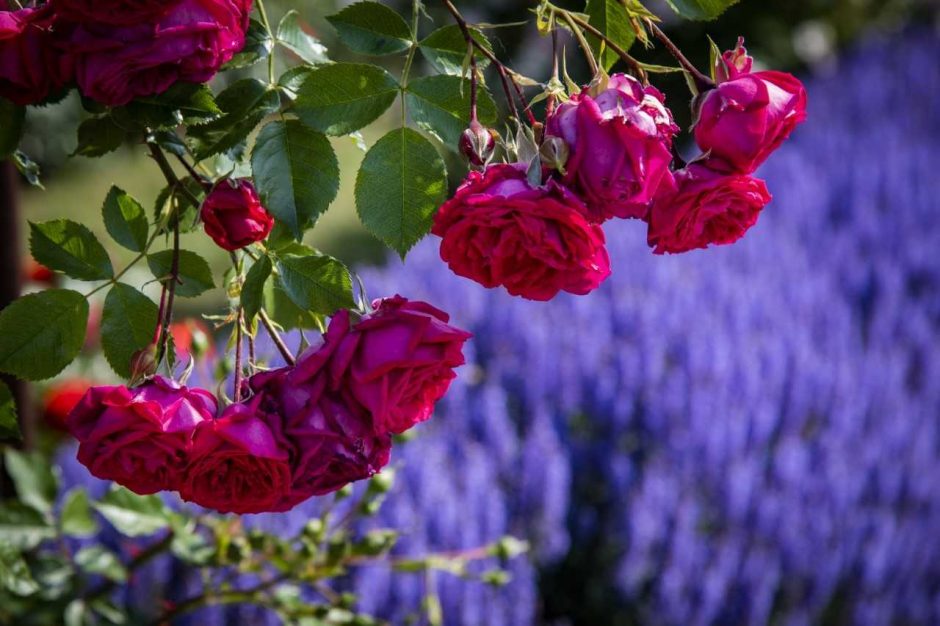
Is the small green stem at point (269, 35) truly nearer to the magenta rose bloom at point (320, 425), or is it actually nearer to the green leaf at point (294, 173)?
the green leaf at point (294, 173)

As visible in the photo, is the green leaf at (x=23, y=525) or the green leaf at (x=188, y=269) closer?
the green leaf at (x=188, y=269)

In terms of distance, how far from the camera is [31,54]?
2.20 ft

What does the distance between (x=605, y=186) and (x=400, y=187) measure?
15 cm

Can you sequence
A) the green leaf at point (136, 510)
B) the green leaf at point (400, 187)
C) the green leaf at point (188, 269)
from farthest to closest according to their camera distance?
1. the green leaf at point (136, 510)
2. the green leaf at point (188, 269)
3. the green leaf at point (400, 187)

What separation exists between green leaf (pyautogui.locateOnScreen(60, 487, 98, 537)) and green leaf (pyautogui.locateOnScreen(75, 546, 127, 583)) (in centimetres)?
3

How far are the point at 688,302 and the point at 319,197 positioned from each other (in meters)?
2.08

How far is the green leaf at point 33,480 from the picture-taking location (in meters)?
1.28

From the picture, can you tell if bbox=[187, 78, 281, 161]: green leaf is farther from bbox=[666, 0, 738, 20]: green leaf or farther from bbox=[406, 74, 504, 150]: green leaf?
bbox=[666, 0, 738, 20]: green leaf

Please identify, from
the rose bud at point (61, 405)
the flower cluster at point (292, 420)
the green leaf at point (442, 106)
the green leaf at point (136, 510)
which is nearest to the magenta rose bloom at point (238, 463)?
the flower cluster at point (292, 420)

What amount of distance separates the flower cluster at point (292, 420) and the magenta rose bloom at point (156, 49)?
6.2 inches

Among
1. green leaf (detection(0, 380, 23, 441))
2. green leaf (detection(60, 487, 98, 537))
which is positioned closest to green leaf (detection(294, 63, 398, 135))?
green leaf (detection(0, 380, 23, 441))

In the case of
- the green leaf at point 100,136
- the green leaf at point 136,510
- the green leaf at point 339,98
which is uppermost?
the green leaf at point 339,98

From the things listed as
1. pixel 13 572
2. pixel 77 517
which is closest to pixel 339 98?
pixel 13 572

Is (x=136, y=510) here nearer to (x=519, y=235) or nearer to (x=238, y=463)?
(x=238, y=463)
